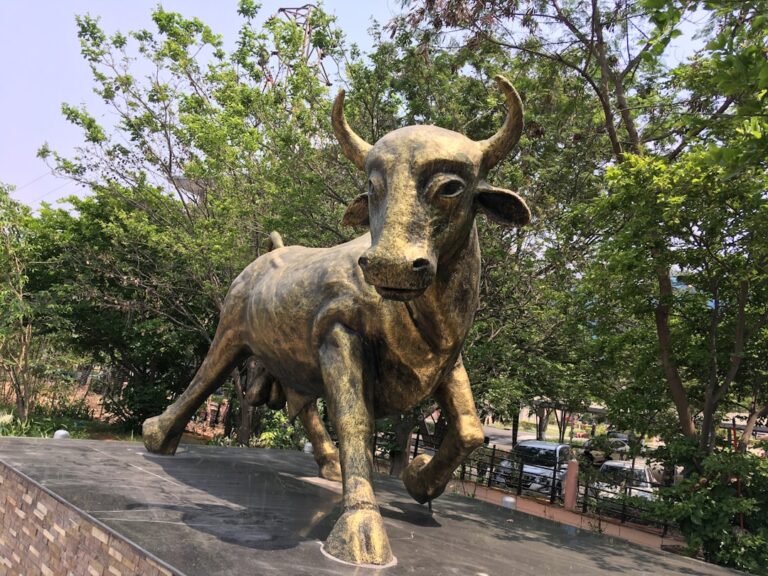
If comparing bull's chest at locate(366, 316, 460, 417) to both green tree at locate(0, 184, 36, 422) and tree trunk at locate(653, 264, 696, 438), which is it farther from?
green tree at locate(0, 184, 36, 422)

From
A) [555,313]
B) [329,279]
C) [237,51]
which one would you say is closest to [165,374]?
[237,51]

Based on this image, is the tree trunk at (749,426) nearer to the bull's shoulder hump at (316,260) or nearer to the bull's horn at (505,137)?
the bull's shoulder hump at (316,260)

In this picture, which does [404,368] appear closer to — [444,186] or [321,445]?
[444,186]

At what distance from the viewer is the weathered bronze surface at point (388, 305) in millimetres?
2854

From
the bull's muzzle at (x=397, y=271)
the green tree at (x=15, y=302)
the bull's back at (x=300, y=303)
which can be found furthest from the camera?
the green tree at (x=15, y=302)

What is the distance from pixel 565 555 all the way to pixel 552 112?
307 inches

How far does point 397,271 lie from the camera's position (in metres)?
2.68

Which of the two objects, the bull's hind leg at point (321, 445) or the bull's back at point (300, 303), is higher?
the bull's back at point (300, 303)

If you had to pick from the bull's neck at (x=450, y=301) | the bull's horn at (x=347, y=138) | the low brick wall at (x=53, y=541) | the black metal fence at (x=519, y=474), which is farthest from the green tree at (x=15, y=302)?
the bull's neck at (x=450, y=301)

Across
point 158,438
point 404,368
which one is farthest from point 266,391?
point 404,368

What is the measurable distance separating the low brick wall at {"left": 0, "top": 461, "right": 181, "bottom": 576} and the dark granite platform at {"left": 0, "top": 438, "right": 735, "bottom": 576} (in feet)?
0.21

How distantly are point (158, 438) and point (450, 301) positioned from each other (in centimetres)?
349

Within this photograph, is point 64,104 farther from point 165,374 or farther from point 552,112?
point 552,112

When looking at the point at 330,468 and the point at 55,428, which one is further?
the point at 55,428
